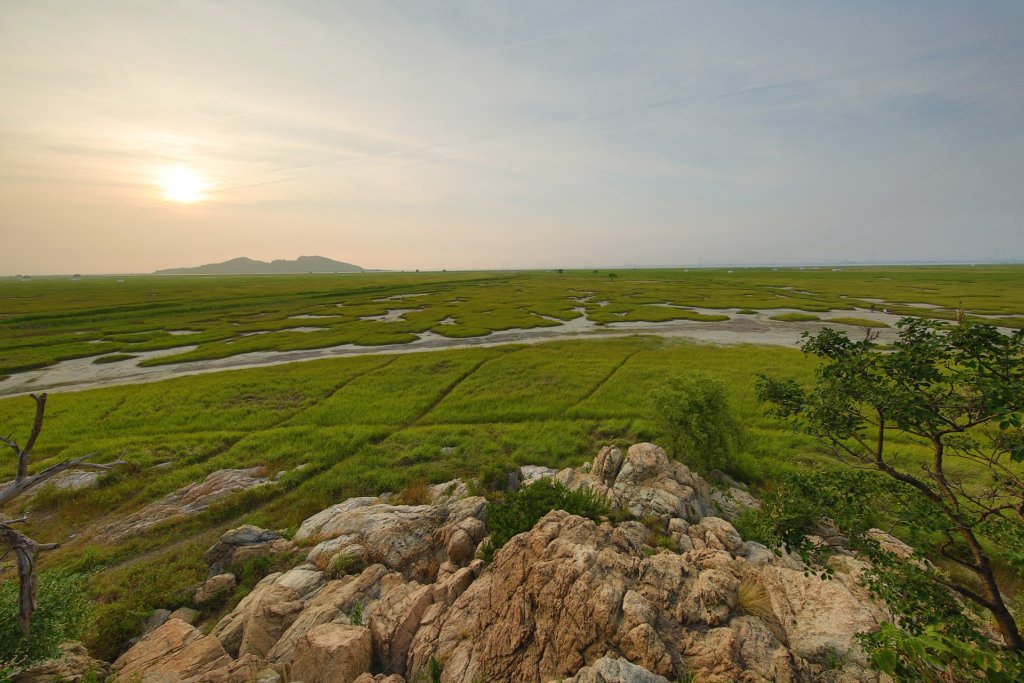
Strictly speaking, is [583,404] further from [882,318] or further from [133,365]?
[882,318]

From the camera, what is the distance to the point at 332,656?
8648 millimetres

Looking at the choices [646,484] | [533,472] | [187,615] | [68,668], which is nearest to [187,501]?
[187,615]

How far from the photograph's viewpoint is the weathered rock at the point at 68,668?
8.30 metres

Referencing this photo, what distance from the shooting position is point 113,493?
18.0 m

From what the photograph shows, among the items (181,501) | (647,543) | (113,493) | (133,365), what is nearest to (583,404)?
(647,543)

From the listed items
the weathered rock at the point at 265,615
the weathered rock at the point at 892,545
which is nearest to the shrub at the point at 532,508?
the weathered rock at the point at 265,615

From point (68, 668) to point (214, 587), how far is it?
12.0ft

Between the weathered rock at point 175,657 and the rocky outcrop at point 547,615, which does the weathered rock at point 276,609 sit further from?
the weathered rock at point 175,657

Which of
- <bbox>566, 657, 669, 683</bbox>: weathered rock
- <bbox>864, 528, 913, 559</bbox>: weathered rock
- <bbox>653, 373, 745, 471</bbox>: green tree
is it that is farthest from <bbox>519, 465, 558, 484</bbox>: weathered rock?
<bbox>864, 528, 913, 559</bbox>: weathered rock

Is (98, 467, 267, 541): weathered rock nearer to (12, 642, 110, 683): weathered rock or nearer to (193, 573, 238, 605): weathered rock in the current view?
(193, 573, 238, 605): weathered rock

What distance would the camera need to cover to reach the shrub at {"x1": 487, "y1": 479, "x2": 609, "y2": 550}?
11938 mm

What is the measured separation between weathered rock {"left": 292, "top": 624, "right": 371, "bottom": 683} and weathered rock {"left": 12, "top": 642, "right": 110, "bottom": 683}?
174 inches

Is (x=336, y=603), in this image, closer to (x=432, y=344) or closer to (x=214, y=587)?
(x=214, y=587)

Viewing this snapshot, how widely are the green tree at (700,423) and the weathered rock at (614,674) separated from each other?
39.7 feet
